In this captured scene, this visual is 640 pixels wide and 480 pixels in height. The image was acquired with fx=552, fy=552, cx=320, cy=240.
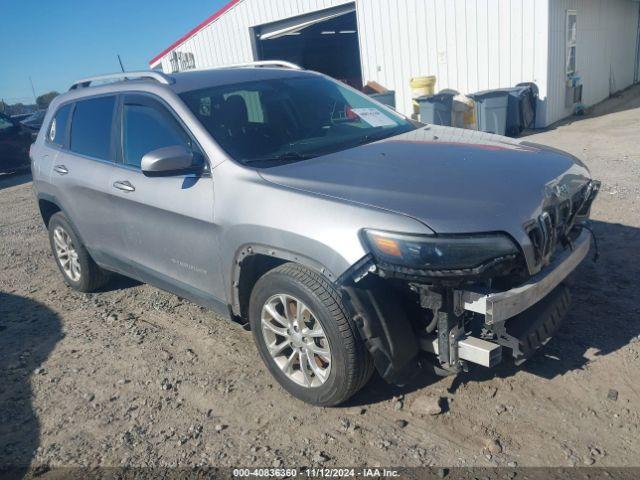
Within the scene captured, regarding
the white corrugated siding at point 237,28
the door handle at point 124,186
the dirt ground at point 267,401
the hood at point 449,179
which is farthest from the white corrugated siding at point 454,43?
the door handle at point 124,186

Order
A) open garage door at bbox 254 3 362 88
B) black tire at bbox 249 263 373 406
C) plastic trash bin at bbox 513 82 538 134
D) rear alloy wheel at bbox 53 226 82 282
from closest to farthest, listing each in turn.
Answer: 1. black tire at bbox 249 263 373 406
2. rear alloy wheel at bbox 53 226 82 282
3. plastic trash bin at bbox 513 82 538 134
4. open garage door at bbox 254 3 362 88

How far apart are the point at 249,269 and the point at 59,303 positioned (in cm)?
280

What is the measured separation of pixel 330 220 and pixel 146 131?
1901mm

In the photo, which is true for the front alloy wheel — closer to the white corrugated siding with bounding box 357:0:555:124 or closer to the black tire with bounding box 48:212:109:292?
the black tire with bounding box 48:212:109:292

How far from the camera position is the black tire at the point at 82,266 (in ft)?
16.3

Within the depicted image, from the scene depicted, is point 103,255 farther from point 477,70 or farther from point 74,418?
point 477,70

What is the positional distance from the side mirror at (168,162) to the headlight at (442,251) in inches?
55.9

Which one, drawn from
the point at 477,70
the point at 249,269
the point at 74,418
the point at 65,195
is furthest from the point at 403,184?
the point at 477,70

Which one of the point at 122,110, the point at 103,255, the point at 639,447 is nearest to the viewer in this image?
the point at 639,447

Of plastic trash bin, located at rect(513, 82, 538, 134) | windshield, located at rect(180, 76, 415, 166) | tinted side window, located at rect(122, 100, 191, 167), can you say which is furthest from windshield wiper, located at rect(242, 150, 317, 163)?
plastic trash bin, located at rect(513, 82, 538, 134)

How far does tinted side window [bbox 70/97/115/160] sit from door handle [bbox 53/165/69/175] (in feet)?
0.58

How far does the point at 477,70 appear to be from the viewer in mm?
12969

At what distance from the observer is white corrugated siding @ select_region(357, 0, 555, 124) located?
39.0 feet

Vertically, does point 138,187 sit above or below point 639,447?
above
